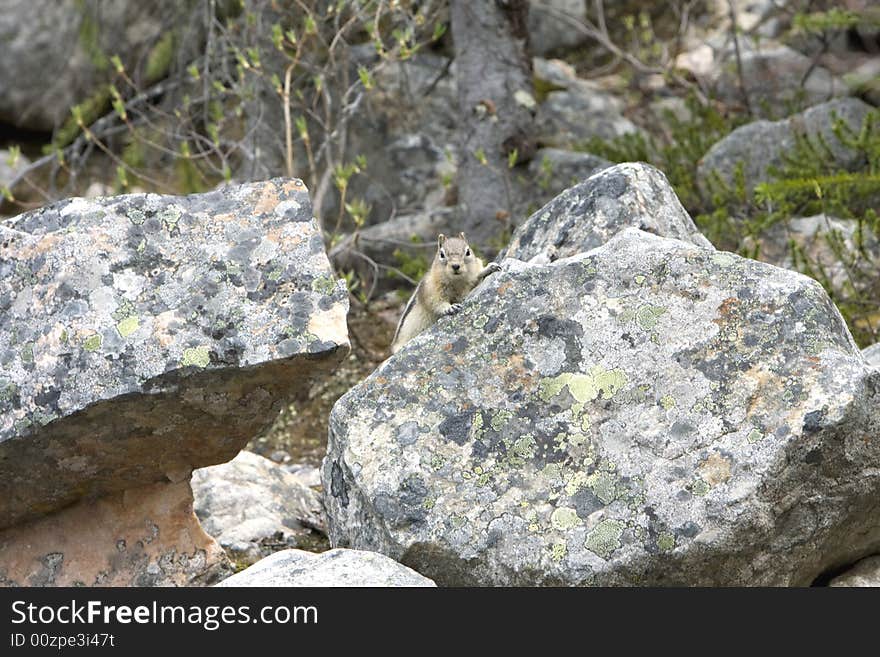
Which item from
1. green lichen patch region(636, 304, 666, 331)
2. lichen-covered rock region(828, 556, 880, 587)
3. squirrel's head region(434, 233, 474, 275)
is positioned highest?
green lichen patch region(636, 304, 666, 331)

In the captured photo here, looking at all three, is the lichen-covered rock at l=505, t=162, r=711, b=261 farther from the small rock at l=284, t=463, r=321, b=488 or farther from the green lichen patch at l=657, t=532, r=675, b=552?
the small rock at l=284, t=463, r=321, b=488

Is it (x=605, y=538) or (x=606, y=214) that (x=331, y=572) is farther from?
(x=606, y=214)

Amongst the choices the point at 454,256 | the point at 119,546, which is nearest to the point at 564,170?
the point at 454,256

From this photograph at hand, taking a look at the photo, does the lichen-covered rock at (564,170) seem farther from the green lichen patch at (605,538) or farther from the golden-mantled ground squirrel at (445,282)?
the green lichen patch at (605,538)

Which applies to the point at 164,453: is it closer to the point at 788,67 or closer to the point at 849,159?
the point at 849,159

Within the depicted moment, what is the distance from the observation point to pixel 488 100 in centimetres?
1008

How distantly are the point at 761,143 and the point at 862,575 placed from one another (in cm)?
629

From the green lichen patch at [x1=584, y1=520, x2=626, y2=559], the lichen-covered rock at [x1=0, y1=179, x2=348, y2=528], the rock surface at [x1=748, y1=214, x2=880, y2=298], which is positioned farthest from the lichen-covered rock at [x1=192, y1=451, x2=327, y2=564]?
the rock surface at [x1=748, y1=214, x2=880, y2=298]

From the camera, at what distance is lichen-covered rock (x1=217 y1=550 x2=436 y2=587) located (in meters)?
3.96

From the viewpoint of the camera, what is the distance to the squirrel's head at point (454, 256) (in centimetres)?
657

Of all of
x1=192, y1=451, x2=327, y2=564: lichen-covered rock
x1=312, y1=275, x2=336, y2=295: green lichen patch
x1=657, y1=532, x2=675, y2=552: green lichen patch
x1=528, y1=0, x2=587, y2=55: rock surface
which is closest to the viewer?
x1=657, y1=532, x2=675, y2=552: green lichen patch

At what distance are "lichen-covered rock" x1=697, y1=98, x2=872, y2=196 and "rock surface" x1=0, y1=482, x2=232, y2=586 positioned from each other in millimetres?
6293

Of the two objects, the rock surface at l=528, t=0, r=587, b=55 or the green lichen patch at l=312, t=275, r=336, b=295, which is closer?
the green lichen patch at l=312, t=275, r=336, b=295

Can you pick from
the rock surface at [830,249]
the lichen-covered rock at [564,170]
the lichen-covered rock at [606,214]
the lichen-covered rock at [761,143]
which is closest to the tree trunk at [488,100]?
the lichen-covered rock at [564,170]
